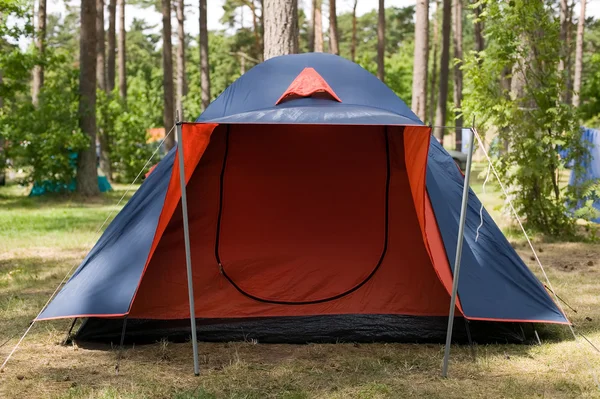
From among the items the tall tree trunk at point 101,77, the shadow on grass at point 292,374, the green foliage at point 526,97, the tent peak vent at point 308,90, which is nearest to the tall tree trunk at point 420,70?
the green foliage at point 526,97

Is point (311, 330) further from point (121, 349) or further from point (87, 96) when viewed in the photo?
point (87, 96)

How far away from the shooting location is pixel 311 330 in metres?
5.28

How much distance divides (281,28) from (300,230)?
2.81 metres

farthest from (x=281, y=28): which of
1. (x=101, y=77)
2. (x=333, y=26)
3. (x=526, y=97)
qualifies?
(x=333, y=26)

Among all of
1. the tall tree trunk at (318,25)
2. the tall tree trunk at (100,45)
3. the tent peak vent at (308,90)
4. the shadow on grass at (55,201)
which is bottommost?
the shadow on grass at (55,201)

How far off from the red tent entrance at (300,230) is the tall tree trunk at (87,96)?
9.92m

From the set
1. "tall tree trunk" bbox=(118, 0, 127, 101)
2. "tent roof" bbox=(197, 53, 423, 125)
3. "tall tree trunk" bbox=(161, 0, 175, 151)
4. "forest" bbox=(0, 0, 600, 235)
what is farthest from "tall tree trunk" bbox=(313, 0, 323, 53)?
"tent roof" bbox=(197, 53, 423, 125)

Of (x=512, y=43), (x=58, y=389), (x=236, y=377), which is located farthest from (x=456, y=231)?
(x=512, y=43)

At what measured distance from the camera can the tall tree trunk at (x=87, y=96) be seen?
14.5 meters

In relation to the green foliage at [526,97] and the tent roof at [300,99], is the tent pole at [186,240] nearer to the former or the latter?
the tent roof at [300,99]

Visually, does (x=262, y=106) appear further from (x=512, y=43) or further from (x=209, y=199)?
(x=512, y=43)

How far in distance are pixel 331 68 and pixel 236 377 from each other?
2378 mm

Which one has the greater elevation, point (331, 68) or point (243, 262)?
point (331, 68)

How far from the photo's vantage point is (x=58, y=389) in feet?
13.5
